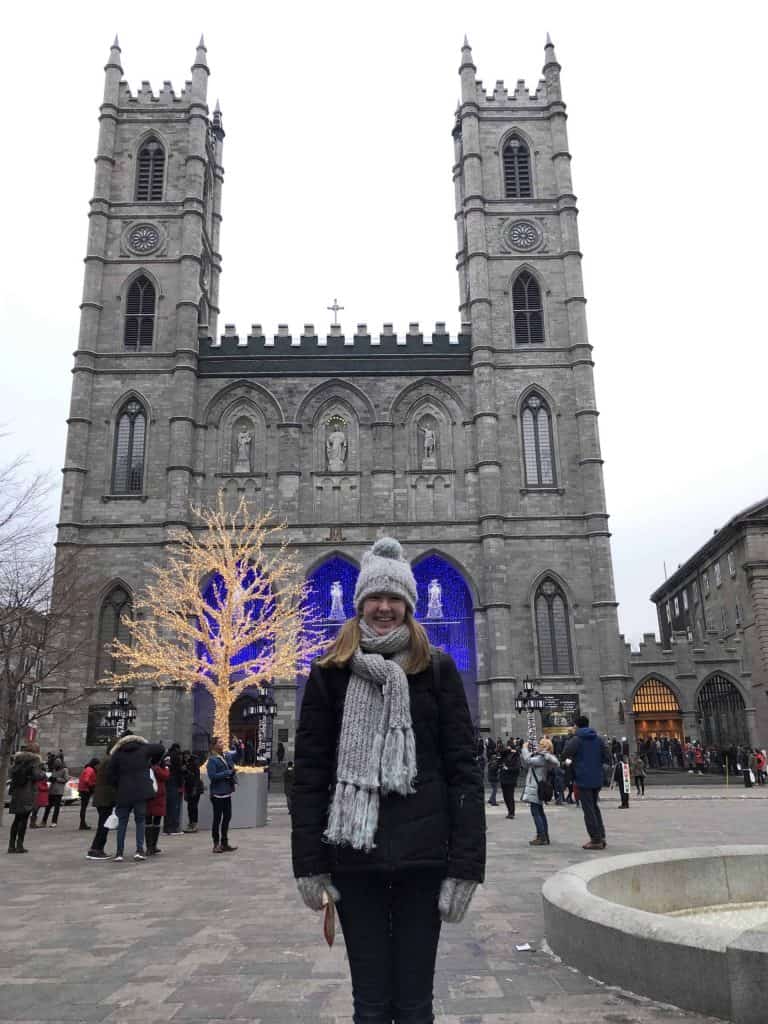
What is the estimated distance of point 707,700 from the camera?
35.5 metres

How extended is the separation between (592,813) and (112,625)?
26126 mm

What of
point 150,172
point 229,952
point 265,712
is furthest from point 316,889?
point 150,172

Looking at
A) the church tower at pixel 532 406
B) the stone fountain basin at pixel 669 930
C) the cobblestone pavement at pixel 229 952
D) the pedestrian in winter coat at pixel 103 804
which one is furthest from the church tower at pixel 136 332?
the stone fountain basin at pixel 669 930

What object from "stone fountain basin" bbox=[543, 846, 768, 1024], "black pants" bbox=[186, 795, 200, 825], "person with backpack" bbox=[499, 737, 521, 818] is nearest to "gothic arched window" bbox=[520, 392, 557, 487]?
"person with backpack" bbox=[499, 737, 521, 818]

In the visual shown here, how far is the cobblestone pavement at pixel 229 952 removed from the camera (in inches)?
166

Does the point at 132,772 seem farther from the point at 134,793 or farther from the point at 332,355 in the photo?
the point at 332,355

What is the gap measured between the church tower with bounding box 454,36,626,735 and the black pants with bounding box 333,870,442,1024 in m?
28.3

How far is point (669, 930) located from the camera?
4148mm

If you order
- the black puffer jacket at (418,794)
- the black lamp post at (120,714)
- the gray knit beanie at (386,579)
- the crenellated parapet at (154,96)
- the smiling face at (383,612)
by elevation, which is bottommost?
the black puffer jacket at (418,794)

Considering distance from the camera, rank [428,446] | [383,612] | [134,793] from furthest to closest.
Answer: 1. [428,446]
2. [134,793]
3. [383,612]

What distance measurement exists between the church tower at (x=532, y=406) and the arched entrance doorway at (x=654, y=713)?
22.1 ft

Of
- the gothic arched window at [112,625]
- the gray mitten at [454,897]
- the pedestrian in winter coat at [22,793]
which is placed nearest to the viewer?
the gray mitten at [454,897]

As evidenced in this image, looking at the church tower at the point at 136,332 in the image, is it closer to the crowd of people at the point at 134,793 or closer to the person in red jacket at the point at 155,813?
the crowd of people at the point at 134,793

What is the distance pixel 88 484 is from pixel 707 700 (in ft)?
91.7
